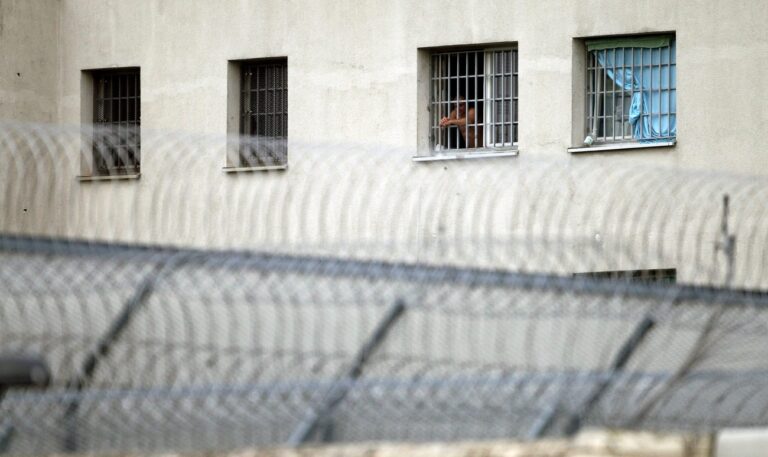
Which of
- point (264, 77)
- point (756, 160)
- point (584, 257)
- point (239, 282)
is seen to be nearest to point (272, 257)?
point (239, 282)

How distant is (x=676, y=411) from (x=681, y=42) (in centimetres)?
1245

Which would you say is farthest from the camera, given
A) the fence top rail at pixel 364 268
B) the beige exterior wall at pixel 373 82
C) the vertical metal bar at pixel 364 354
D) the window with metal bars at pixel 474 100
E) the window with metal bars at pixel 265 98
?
the window with metal bars at pixel 265 98

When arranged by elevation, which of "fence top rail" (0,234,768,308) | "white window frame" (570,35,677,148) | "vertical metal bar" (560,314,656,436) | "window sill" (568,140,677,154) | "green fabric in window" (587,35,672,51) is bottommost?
"vertical metal bar" (560,314,656,436)

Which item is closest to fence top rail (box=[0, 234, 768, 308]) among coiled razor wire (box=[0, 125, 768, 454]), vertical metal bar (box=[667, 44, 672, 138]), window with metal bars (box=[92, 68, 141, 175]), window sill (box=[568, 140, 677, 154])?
coiled razor wire (box=[0, 125, 768, 454])

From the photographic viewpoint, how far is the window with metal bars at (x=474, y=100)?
2231cm

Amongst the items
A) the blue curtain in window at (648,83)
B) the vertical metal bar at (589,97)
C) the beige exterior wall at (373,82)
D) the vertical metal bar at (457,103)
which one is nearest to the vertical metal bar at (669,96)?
the blue curtain in window at (648,83)

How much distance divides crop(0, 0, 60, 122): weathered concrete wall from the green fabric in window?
758 centimetres

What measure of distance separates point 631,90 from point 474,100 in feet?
6.55

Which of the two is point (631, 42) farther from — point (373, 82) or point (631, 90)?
point (373, 82)

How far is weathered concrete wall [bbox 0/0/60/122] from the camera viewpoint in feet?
79.8

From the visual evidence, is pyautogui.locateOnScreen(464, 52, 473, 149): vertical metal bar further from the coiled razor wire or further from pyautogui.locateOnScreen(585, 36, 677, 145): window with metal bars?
the coiled razor wire

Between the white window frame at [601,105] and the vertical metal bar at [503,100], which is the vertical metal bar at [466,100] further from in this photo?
the white window frame at [601,105]

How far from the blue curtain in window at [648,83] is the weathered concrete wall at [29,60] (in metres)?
7.67

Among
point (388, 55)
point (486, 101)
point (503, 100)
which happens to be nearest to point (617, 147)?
point (503, 100)
